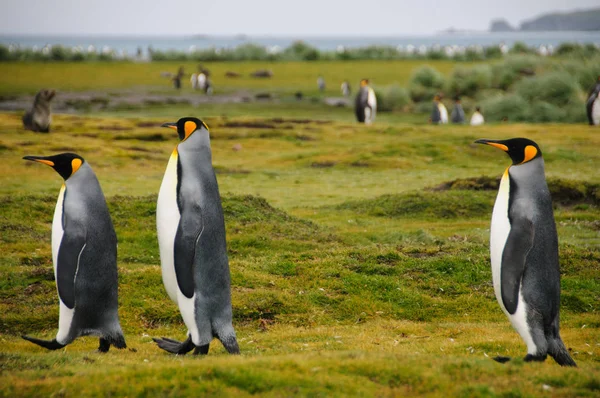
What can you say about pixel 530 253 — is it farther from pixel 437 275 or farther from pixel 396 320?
pixel 437 275

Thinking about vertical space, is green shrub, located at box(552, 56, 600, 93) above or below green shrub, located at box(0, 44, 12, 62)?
above

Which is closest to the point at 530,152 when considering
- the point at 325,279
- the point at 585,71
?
the point at 325,279

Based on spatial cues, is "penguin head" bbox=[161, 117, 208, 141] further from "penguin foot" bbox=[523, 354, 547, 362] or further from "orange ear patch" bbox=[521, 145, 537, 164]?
"penguin foot" bbox=[523, 354, 547, 362]

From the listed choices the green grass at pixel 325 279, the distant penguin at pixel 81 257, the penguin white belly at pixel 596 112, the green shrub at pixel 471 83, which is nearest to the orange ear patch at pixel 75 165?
the distant penguin at pixel 81 257

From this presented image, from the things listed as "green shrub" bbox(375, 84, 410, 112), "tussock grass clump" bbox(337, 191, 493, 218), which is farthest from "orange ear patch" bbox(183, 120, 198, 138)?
"green shrub" bbox(375, 84, 410, 112)

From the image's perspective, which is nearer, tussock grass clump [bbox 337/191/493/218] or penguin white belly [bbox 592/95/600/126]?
tussock grass clump [bbox 337/191/493/218]

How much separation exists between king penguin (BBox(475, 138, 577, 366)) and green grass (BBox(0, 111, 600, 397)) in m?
0.42

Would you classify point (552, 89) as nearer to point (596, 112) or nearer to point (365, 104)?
point (596, 112)

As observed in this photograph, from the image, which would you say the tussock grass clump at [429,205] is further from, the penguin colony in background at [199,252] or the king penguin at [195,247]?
the king penguin at [195,247]

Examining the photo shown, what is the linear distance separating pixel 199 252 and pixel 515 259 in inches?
128

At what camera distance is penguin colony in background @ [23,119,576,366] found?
7715mm

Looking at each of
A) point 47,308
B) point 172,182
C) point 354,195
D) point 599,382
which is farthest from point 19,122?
point 599,382

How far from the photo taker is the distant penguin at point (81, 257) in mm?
7828

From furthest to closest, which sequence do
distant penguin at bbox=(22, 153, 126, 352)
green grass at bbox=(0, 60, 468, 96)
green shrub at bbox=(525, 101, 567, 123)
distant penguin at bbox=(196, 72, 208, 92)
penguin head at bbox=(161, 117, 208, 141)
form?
green grass at bbox=(0, 60, 468, 96) < distant penguin at bbox=(196, 72, 208, 92) < green shrub at bbox=(525, 101, 567, 123) < penguin head at bbox=(161, 117, 208, 141) < distant penguin at bbox=(22, 153, 126, 352)
